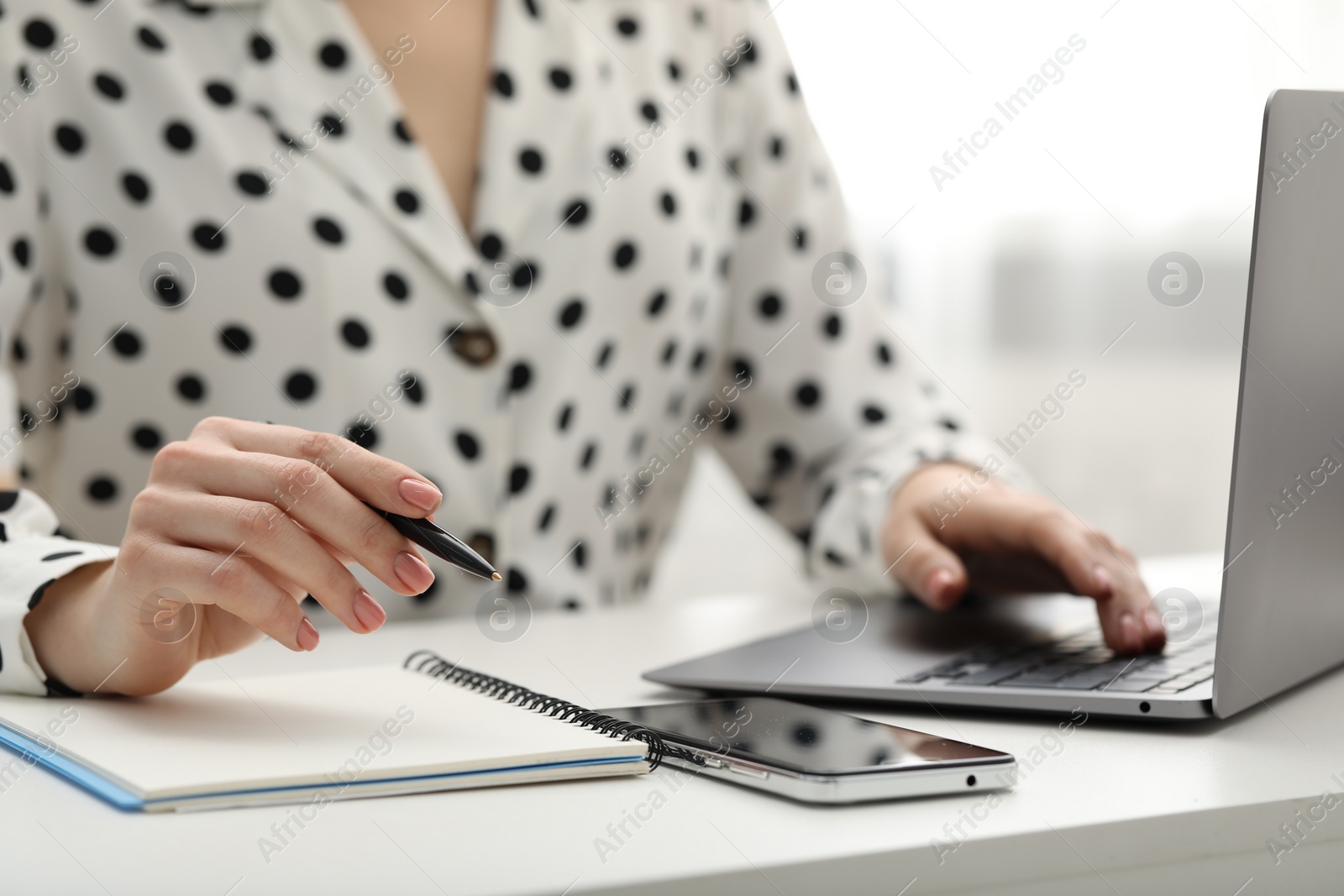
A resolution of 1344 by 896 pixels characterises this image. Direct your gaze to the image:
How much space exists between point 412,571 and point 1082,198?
1763 mm

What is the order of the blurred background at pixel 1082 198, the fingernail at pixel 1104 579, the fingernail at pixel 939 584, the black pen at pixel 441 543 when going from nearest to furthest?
the black pen at pixel 441 543 → the fingernail at pixel 1104 579 → the fingernail at pixel 939 584 → the blurred background at pixel 1082 198

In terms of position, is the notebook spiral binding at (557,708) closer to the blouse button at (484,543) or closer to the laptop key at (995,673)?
the laptop key at (995,673)

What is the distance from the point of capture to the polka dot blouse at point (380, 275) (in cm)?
84

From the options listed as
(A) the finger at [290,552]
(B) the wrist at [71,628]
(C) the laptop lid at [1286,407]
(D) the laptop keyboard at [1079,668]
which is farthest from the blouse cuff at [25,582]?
(C) the laptop lid at [1286,407]

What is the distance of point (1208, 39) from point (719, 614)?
4.82 ft

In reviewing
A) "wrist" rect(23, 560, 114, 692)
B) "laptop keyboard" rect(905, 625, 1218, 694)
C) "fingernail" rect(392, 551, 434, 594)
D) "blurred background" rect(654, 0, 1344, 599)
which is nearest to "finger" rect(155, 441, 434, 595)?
"fingernail" rect(392, 551, 434, 594)

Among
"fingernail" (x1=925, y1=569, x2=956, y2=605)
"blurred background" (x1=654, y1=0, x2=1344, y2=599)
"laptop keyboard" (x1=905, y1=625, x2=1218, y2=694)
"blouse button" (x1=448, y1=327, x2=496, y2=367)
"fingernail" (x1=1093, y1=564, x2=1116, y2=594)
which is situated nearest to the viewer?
"laptop keyboard" (x1=905, y1=625, x2=1218, y2=694)

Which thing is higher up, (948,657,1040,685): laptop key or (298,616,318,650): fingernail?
(298,616,318,650): fingernail

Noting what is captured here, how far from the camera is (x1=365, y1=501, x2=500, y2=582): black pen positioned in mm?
430

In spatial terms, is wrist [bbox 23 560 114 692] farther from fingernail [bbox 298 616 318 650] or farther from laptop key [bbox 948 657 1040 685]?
laptop key [bbox 948 657 1040 685]

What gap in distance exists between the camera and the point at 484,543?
3.01 feet

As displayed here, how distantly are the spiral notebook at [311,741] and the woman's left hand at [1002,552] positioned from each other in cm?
32

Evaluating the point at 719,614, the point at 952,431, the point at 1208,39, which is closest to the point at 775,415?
the point at 952,431

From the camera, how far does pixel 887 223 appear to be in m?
2.06
